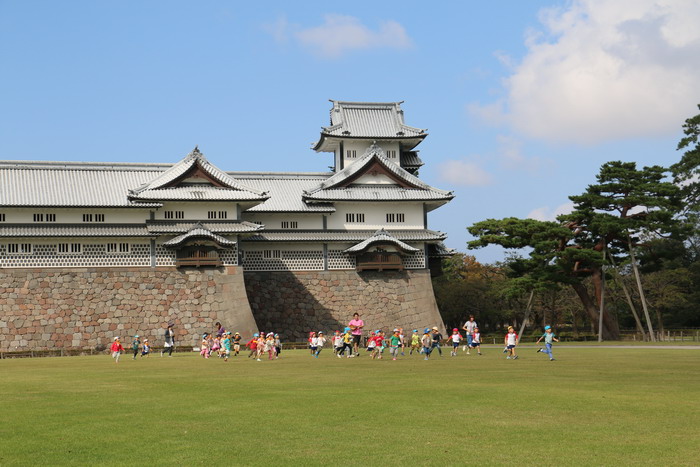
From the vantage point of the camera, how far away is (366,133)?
65688 millimetres

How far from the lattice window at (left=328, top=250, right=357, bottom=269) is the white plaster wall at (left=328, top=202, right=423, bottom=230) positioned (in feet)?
6.21

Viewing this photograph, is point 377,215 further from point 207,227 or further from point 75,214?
point 75,214

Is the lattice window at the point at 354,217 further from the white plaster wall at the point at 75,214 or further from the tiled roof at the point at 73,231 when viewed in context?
the tiled roof at the point at 73,231

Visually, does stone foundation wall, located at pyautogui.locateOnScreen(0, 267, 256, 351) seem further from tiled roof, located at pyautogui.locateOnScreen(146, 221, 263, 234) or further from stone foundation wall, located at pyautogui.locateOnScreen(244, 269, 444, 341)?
stone foundation wall, located at pyautogui.locateOnScreen(244, 269, 444, 341)

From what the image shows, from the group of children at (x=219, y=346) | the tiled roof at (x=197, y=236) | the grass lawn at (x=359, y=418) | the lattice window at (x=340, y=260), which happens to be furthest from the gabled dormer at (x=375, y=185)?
the grass lawn at (x=359, y=418)

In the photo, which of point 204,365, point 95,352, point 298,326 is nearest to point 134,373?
point 204,365

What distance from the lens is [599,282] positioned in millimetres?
59406

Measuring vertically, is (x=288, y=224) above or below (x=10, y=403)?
above

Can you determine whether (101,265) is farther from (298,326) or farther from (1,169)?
(298,326)

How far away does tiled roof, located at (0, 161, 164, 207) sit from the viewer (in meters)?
52.9

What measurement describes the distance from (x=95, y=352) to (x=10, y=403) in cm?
3166

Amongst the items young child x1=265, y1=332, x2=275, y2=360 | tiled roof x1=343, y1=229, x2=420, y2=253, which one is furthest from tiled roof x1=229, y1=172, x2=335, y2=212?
young child x1=265, y1=332, x2=275, y2=360

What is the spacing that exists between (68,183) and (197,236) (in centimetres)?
952

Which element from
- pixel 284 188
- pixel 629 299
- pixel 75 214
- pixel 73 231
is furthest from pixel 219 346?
pixel 629 299
